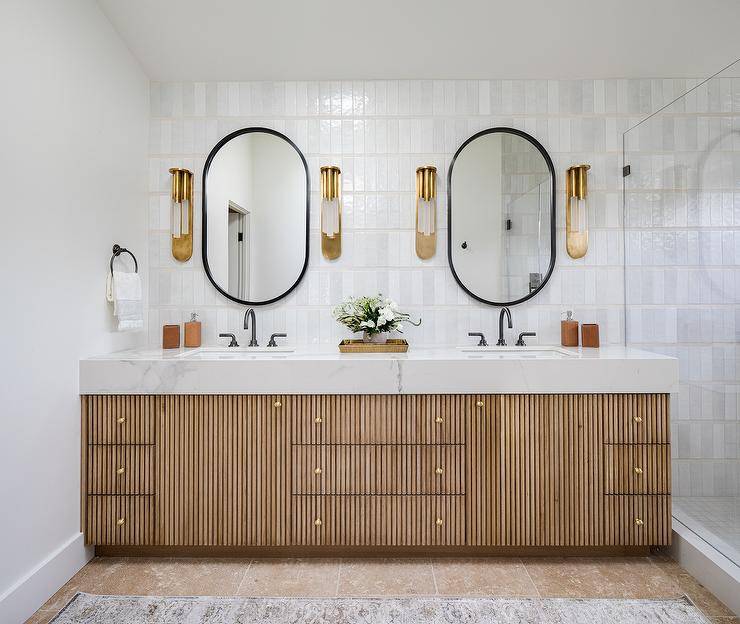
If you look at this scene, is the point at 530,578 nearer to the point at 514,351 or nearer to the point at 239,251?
the point at 514,351

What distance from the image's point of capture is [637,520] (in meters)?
1.95

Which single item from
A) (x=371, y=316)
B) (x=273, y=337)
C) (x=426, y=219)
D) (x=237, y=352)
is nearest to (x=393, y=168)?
(x=426, y=219)

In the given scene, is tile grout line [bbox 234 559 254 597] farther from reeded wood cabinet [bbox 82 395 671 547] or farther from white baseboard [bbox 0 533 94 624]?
white baseboard [bbox 0 533 94 624]

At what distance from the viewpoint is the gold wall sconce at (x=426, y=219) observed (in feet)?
8.19

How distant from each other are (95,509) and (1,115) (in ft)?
5.00

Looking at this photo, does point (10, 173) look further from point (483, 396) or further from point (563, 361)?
point (563, 361)

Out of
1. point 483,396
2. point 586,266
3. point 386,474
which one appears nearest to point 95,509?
point 386,474

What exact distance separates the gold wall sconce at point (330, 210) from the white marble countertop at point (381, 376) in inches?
31.6

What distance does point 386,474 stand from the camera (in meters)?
1.96

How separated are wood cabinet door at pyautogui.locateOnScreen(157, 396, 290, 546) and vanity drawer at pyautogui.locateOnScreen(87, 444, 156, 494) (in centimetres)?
5

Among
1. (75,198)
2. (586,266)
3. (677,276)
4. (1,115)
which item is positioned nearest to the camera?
(1,115)

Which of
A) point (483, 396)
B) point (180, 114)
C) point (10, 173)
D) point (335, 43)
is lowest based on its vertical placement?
point (483, 396)

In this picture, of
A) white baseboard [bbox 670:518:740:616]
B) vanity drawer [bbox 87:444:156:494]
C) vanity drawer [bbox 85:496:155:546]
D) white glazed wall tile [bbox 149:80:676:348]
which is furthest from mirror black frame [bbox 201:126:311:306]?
white baseboard [bbox 670:518:740:616]

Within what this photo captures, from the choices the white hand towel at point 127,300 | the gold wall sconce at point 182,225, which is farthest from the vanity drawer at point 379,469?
the gold wall sconce at point 182,225
